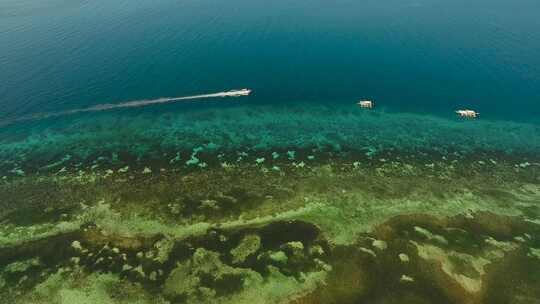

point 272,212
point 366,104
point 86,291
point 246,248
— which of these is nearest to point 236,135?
point 272,212

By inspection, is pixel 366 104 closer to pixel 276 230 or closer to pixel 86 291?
pixel 276 230

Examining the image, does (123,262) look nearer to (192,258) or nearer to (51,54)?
(192,258)

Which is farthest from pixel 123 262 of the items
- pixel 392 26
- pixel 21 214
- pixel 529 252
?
pixel 392 26

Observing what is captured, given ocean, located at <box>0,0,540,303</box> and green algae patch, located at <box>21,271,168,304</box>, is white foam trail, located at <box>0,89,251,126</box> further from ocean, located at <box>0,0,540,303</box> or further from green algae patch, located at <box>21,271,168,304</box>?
green algae patch, located at <box>21,271,168,304</box>

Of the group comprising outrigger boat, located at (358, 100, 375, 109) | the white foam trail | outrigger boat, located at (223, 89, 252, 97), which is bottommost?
outrigger boat, located at (358, 100, 375, 109)

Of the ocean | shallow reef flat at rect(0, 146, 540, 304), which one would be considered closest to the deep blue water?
the ocean
